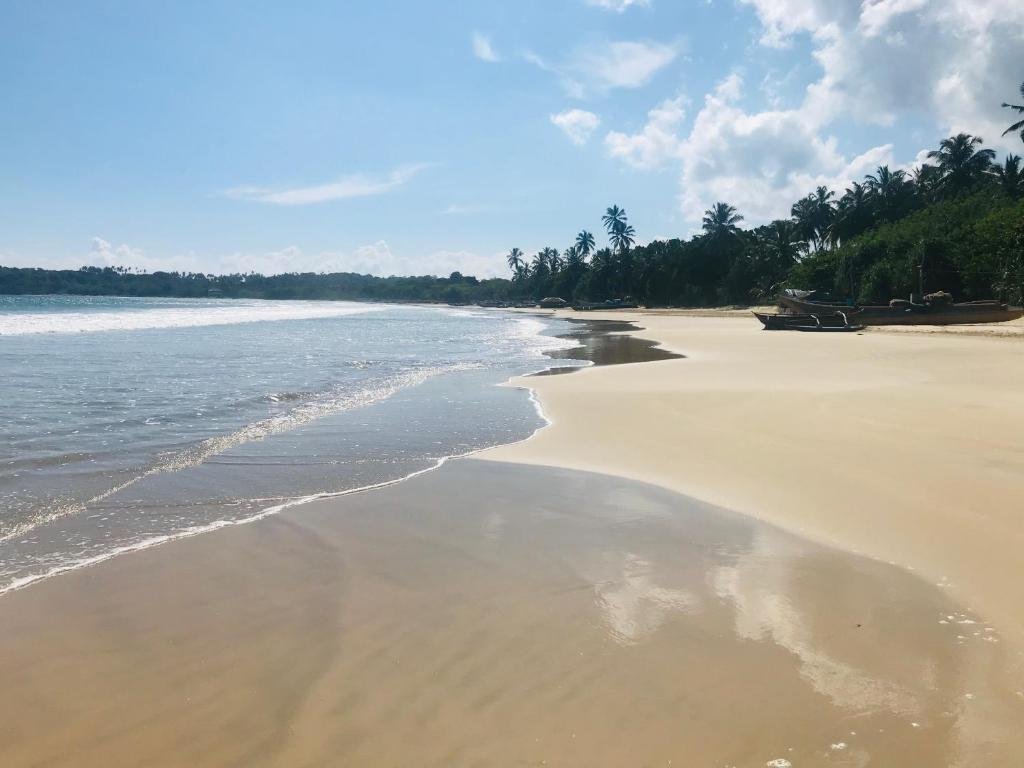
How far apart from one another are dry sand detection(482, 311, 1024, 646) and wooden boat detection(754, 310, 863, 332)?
16480mm

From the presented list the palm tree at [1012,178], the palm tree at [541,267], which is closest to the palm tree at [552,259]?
the palm tree at [541,267]

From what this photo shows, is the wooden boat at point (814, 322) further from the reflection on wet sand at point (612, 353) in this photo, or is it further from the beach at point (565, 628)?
the beach at point (565, 628)

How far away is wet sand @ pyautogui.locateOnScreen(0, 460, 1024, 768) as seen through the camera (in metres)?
3.00

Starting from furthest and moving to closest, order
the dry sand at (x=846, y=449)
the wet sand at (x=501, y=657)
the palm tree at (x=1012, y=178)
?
the palm tree at (x=1012, y=178), the dry sand at (x=846, y=449), the wet sand at (x=501, y=657)

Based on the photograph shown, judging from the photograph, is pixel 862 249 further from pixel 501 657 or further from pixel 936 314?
pixel 501 657

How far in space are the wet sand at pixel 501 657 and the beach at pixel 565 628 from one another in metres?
0.02

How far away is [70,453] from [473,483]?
5.37 m

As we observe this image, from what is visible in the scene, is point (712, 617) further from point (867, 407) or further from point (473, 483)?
point (867, 407)

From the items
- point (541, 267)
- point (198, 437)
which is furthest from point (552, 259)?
point (198, 437)

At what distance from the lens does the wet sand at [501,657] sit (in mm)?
3002

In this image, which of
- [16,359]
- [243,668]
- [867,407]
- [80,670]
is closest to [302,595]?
[243,668]

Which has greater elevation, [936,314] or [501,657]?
[936,314]

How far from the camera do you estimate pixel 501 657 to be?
3.73 meters

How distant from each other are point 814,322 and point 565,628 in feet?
112
